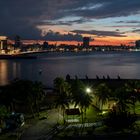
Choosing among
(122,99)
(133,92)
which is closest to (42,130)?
(122,99)

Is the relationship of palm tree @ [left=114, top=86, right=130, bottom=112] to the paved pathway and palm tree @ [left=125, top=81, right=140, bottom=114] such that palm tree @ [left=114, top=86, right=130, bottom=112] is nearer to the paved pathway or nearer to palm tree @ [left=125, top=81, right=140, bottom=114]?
palm tree @ [left=125, top=81, right=140, bottom=114]

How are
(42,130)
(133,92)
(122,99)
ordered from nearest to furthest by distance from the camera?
(42,130) < (122,99) < (133,92)

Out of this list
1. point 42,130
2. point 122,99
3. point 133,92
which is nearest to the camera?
point 42,130

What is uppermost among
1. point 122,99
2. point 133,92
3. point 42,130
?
point 133,92

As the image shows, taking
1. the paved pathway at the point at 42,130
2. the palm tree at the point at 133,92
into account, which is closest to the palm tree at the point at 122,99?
the palm tree at the point at 133,92

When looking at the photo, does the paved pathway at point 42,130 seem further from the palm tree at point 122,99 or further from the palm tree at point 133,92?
the palm tree at point 133,92

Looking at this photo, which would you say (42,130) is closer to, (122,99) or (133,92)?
(122,99)

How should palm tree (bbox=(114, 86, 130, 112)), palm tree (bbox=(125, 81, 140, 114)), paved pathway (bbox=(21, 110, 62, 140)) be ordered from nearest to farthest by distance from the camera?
paved pathway (bbox=(21, 110, 62, 140))
palm tree (bbox=(114, 86, 130, 112))
palm tree (bbox=(125, 81, 140, 114))

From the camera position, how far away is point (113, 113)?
1900 inches

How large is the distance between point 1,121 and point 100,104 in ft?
57.3

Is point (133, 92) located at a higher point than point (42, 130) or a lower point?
higher

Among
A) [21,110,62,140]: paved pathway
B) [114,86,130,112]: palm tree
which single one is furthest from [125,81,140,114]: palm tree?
[21,110,62,140]: paved pathway

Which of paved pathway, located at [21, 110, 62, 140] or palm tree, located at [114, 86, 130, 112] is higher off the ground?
palm tree, located at [114, 86, 130, 112]

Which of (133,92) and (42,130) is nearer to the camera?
(42,130)
